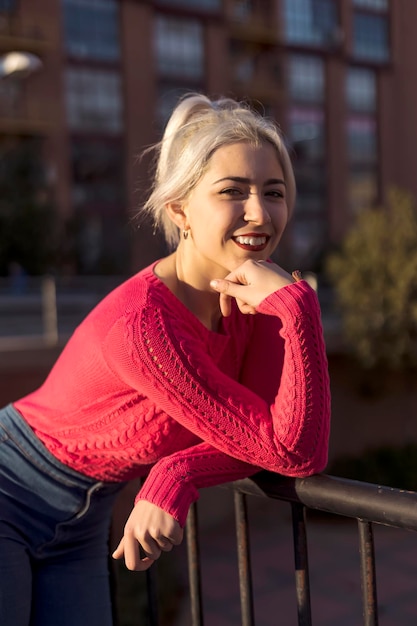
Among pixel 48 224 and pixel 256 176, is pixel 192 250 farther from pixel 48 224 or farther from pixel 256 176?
pixel 48 224

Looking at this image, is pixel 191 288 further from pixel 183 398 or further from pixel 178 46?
pixel 178 46

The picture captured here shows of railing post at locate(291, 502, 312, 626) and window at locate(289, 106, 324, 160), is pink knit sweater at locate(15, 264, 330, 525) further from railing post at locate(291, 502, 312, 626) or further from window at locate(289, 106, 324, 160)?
window at locate(289, 106, 324, 160)

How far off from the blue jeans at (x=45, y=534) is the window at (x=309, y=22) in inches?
1100

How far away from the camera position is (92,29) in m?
22.6

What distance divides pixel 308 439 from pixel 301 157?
28115 millimetres

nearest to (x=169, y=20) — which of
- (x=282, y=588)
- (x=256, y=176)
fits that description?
(x=282, y=588)

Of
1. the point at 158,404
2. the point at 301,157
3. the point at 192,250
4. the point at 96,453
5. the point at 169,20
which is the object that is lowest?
the point at 96,453

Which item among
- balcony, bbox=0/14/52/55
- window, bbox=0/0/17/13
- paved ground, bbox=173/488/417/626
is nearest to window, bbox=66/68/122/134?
balcony, bbox=0/14/52/55

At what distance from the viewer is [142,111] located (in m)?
23.7

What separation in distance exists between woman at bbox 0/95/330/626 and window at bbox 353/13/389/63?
99.8ft

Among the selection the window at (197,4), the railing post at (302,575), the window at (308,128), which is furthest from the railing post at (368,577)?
the window at (308,128)

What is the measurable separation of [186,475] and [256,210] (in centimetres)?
55

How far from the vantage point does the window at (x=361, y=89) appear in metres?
30.0

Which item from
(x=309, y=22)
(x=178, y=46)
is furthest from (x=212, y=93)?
(x=309, y=22)
